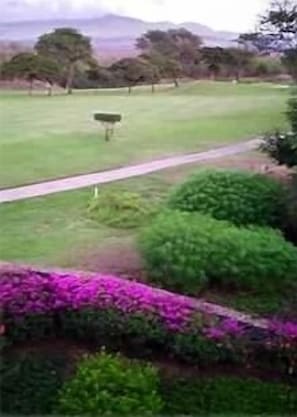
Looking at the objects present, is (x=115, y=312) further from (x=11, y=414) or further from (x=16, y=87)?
(x=16, y=87)

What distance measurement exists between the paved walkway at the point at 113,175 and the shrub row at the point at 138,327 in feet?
2.28

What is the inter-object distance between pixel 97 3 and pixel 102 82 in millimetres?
441

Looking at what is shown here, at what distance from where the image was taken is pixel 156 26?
450 centimetres

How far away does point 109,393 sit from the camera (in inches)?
142

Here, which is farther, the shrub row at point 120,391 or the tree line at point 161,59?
the tree line at point 161,59

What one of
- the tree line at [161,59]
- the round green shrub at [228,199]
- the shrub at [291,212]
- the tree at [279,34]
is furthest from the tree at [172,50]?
the shrub at [291,212]

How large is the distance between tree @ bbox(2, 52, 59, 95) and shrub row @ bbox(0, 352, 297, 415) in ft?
4.69

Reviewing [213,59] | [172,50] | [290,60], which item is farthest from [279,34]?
[172,50]

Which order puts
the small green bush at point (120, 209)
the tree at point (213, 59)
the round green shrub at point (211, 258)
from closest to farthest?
the round green shrub at point (211, 258) → the small green bush at point (120, 209) → the tree at point (213, 59)

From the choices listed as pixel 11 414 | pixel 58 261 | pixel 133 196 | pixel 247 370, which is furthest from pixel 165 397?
pixel 133 196

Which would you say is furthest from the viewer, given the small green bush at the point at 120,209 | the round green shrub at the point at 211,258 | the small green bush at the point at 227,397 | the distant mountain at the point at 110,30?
the small green bush at the point at 120,209

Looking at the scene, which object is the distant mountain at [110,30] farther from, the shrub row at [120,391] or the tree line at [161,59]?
the shrub row at [120,391]

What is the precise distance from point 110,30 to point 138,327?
4.97ft

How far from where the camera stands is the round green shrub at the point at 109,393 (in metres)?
3.60
